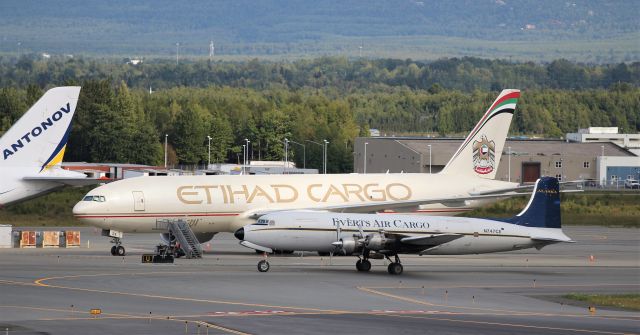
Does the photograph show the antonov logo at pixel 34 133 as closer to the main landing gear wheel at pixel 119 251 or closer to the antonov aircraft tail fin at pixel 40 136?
the antonov aircraft tail fin at pixel 40 136

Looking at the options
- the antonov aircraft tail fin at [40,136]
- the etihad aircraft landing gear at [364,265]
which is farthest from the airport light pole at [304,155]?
the etihad aircraft landing gear at [364,265]

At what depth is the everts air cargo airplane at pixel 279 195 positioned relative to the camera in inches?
2598

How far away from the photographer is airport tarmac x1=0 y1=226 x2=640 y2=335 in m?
39.2

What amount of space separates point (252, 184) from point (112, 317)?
2871cm

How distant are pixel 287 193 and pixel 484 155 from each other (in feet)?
43.7

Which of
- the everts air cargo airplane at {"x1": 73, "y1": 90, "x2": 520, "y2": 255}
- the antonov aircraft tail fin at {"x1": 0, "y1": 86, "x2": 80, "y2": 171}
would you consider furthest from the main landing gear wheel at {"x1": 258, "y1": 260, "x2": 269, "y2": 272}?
the antonov aircraft tail fin at {"x1": 0, "y1": 86, "x2": 80, "y2": 171}

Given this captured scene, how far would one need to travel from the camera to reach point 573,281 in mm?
56000

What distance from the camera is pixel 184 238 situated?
64.6 meters

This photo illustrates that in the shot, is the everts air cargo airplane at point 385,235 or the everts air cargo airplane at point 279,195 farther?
the everts air cargo airplane at point 279,195

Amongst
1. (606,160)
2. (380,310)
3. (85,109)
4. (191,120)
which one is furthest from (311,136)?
(380,310)

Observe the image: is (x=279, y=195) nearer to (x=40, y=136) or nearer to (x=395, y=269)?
(x=395, y=269)

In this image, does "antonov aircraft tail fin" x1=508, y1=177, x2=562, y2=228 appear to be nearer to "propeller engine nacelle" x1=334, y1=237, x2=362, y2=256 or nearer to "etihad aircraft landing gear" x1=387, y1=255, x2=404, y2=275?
"etihad aircraft landing gear" x1=387, y1=255, x2=404, y2=275

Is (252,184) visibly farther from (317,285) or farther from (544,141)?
(544,141)

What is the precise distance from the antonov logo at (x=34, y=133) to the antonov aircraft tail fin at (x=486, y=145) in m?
22.8
